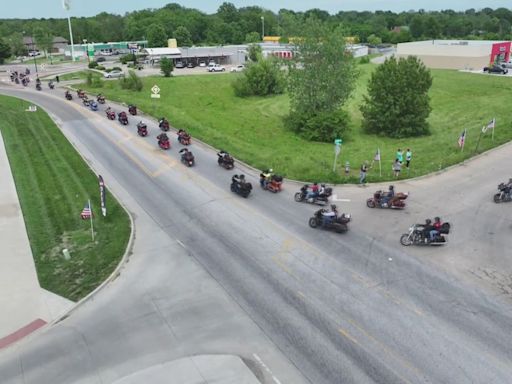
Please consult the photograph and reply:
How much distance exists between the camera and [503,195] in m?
22.4

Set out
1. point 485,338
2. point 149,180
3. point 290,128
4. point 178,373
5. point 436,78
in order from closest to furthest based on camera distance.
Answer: point 178,373 < point 485,338 < point 149,180 < point 290,128 < point 436,78

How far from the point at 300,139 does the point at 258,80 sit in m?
24.0

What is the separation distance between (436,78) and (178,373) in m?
68.2

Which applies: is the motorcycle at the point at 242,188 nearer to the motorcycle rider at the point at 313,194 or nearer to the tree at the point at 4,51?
the motorcycle rider at the point at 313,194

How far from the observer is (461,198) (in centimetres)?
2300

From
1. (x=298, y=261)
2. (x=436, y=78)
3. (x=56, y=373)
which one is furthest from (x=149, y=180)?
(x=436, y=78)

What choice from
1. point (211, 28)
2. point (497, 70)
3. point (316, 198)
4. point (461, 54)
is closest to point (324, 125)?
point (316, 198)

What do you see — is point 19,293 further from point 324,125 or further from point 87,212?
point 324,125

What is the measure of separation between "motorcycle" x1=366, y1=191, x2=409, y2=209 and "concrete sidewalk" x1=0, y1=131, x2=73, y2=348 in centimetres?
1442

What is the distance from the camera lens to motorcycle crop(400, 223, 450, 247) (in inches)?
709

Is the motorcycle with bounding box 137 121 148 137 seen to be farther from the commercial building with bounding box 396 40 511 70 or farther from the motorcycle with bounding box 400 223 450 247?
the commercial building with bounding box 396 40 511 70

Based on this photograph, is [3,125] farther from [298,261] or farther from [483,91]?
[483,91]

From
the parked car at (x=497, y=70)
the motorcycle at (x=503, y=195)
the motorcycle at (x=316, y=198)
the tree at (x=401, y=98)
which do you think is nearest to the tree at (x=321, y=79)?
the tree at (x=401, y=98)

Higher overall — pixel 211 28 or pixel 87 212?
pixel 211 28
